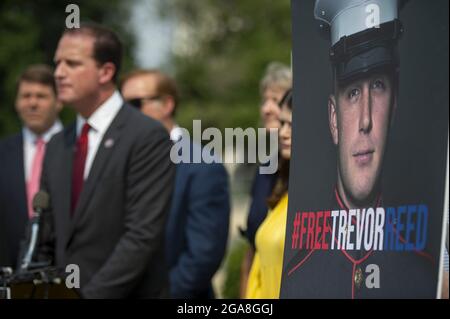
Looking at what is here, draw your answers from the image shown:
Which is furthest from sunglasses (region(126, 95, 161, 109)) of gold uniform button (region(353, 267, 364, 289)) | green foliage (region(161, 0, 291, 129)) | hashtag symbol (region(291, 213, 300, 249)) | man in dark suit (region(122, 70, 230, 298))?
green foliage (region(161, 0, 291, 129))

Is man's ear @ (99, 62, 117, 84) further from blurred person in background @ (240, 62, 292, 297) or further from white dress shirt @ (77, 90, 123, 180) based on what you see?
blurred person in background @ (240, 62, 292, 297)

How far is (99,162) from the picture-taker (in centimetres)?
456

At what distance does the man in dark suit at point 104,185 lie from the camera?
4457 mm

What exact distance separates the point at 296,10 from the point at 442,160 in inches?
34.7

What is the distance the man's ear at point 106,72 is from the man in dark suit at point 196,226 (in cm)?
Result: 80

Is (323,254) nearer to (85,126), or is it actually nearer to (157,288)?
(157,288)

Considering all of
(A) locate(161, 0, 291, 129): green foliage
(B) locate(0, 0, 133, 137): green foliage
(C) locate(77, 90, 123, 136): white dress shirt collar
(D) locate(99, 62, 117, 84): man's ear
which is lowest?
(C) locate(77, 90, 123, 136): white dress shirt collar

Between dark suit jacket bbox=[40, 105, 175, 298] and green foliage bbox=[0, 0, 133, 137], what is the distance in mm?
14529

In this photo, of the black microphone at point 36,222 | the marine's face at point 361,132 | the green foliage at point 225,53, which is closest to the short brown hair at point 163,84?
the black microphone at point 36,222

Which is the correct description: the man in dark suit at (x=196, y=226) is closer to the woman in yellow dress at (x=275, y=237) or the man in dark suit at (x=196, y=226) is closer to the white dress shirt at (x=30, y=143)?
the woman in yellow dress at (x=275, y=237)

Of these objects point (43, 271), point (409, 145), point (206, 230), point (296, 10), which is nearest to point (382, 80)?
point (409, 145)

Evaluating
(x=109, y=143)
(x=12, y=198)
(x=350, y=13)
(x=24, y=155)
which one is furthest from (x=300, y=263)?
(x=24, y=155)

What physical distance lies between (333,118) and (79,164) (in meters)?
2.39

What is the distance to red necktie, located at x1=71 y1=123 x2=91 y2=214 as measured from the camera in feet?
15.2
